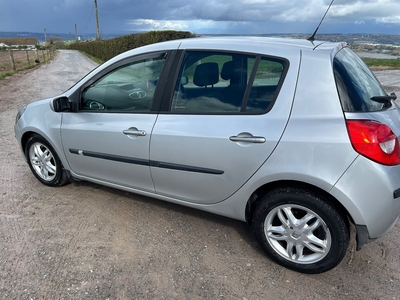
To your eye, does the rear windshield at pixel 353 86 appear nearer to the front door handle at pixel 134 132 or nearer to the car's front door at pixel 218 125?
the car's front door at pixel 218 125

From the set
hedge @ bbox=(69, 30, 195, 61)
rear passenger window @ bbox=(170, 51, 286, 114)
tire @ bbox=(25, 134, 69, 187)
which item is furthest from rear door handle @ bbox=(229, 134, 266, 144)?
hedge @ bbox=(69, 30, 195, 61)

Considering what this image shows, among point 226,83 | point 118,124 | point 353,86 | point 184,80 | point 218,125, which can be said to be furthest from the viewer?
point 118,124

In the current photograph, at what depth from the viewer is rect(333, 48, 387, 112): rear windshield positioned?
2.23 meters

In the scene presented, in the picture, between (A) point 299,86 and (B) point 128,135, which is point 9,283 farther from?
(A) point 299,86

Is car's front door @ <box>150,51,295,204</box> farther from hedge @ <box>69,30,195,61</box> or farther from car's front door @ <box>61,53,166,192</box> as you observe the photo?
hedge @ <box>69,30,195,61</box>

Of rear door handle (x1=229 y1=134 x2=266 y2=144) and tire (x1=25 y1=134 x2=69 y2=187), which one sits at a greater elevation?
rear door handle (x1=229 y1=134 x2=266 y2=144)

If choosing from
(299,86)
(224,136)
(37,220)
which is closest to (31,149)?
(37,220)

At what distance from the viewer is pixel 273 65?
8.06 ft

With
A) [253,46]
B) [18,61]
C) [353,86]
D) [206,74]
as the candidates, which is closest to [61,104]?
[206,74]

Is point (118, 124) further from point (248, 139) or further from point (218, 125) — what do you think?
point (248, 139)

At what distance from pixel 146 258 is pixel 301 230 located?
1.29 metres

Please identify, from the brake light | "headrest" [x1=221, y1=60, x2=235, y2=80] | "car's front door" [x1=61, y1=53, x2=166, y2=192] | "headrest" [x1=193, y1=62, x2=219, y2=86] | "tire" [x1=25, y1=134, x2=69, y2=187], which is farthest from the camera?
"tire" [x1=25, y1=134, x2=69, y2=187]

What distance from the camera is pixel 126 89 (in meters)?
3.21

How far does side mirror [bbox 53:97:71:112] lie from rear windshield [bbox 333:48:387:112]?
2544 millimetres
